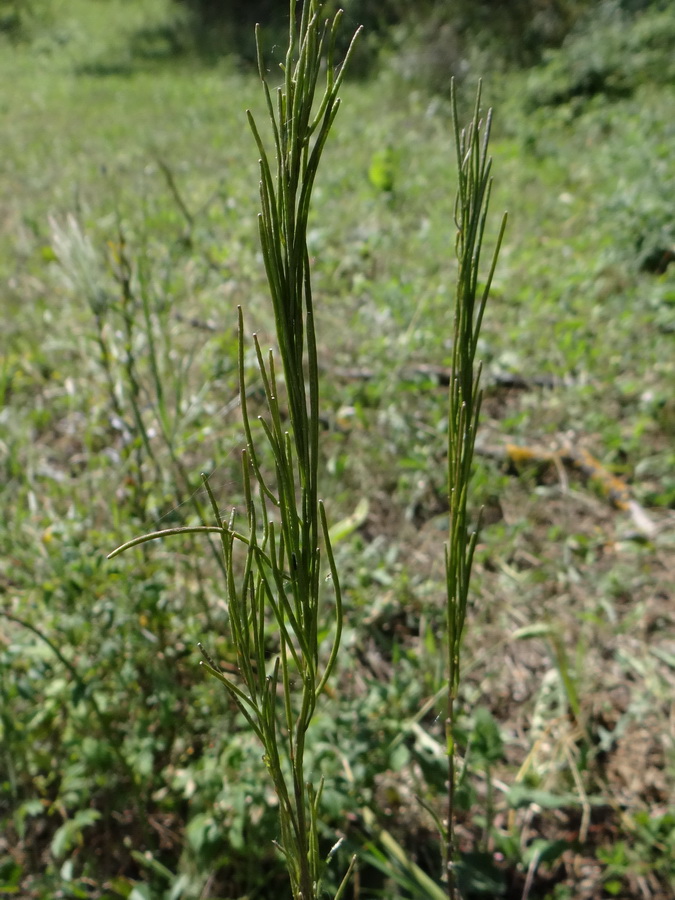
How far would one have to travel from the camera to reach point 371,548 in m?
1.98

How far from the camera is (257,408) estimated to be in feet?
8.55

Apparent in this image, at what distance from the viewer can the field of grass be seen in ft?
4.42

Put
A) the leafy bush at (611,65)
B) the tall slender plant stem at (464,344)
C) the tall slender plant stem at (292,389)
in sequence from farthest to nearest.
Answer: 1. the leafy bush at (611,65)
2. the tall slender plant stem at (464,344)
3. the tall slender plant stem at (292,389)

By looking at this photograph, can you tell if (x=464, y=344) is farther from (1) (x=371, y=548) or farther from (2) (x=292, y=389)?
(1) (x=371, y=548)

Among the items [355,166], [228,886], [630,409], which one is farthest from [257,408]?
[355,166]

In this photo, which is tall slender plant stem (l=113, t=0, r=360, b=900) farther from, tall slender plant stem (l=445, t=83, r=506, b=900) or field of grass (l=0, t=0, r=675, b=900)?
field of grass (l=0, t=0, r=675, b=900)

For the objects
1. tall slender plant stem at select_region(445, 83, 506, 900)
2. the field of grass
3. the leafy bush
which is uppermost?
the leafy bush

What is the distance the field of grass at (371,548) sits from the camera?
1346mm

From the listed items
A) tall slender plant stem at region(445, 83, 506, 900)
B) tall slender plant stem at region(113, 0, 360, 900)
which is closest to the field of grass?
tall slender plant stem at region(445, 83, 506, 900)

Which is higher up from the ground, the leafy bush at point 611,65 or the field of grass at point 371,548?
the leafy bush at point 611,65

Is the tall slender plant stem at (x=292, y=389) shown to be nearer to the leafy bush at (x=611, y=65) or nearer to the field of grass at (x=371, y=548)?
the field of grass at (x=371, y=548)

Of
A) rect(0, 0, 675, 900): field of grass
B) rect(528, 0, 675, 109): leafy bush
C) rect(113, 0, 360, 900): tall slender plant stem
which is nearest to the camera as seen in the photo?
rect(113, 0, 360, 900): tall slender plant stem

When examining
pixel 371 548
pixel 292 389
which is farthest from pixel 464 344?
pixel 371 548

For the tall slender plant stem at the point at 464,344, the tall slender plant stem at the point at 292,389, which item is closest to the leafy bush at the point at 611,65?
the tall slender plant stem at the point at 464,344
